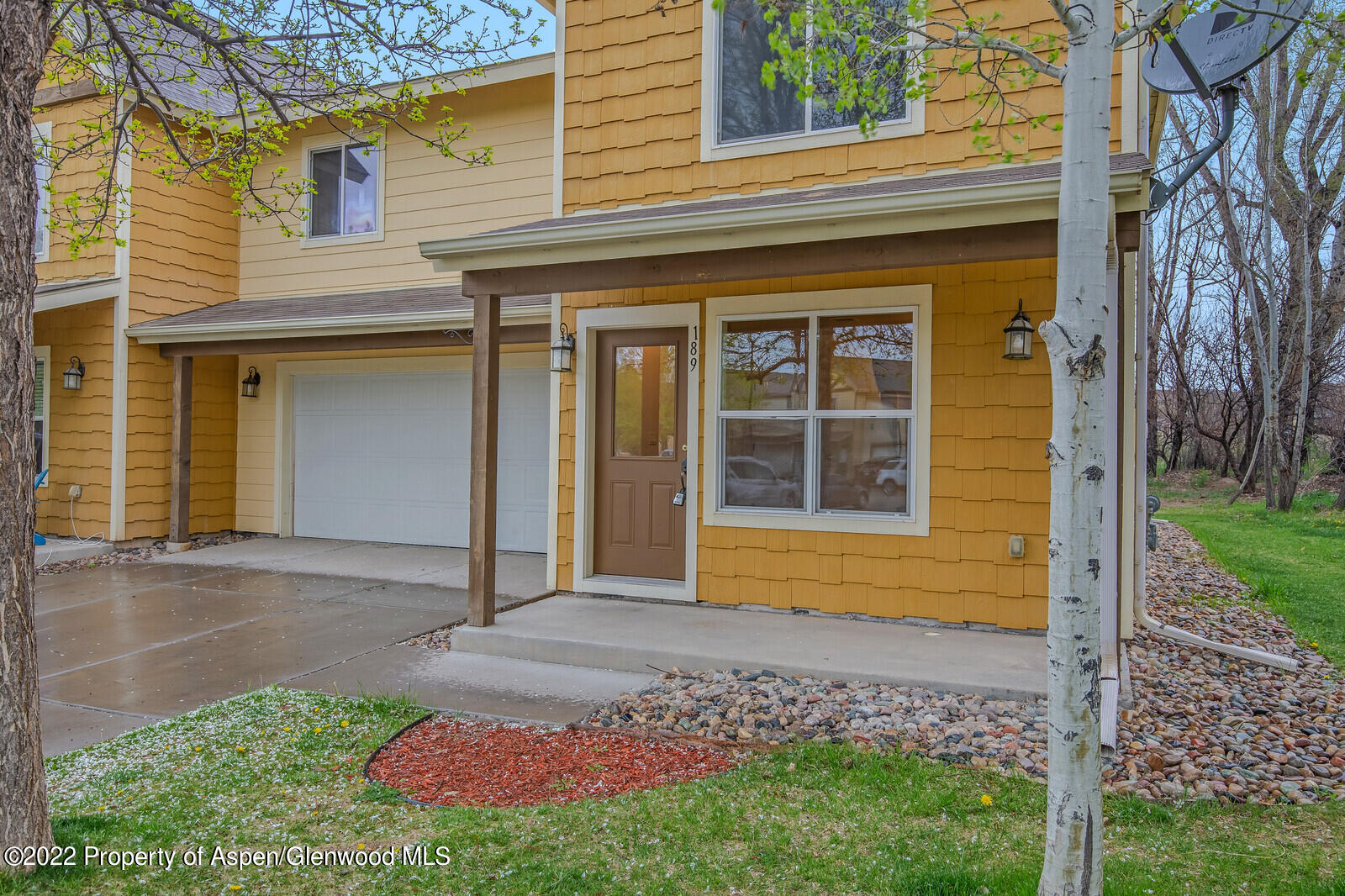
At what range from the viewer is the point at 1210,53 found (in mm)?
4887


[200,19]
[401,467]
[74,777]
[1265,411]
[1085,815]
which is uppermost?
[200,19]

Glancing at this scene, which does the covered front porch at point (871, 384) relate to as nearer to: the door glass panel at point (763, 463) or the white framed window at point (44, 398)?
the door glass panel at point (763, 463)

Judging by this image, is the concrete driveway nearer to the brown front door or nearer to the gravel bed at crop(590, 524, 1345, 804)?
the brown front door

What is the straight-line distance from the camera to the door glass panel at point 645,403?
20.9 ft

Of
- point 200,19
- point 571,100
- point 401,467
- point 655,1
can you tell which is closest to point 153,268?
point 401,467

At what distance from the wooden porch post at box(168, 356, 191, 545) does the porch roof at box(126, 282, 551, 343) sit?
Result: 409 millimetres

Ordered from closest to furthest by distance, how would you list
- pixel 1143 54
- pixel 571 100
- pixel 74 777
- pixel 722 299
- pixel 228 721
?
pixel 74 777, pixel 228 721, pixel 1143 54, pixel 722 299, pixel 571 100

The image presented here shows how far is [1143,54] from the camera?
5.08m

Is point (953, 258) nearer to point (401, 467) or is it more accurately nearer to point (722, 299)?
point (722, 299)

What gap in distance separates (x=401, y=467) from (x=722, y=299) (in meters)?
5.29

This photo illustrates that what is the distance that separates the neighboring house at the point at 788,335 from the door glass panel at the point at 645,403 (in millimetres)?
16

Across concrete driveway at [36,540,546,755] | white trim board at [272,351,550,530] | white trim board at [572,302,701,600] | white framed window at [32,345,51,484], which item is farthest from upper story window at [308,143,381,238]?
A: white trim board at [572,302,701,600]

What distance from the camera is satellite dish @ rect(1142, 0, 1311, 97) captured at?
178 inches

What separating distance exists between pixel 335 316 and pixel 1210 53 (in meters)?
7.57
